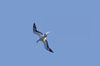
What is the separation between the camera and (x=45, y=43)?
4710 inches

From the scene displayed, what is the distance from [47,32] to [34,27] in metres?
8.63

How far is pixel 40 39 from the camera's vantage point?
117 m

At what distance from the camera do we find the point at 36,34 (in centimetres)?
11894

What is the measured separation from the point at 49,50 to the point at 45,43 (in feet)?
Answer: 10.9

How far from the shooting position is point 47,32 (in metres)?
112

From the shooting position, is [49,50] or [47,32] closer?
[47,32]

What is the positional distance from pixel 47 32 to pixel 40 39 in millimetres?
5229

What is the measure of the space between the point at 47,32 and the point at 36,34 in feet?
24.6

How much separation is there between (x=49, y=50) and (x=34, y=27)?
376 inches

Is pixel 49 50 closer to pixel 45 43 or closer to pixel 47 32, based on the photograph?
pixel 45 43

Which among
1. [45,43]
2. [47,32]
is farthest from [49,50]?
[47,32]

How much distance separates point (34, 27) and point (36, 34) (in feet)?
8.50

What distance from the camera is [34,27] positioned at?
120 m
